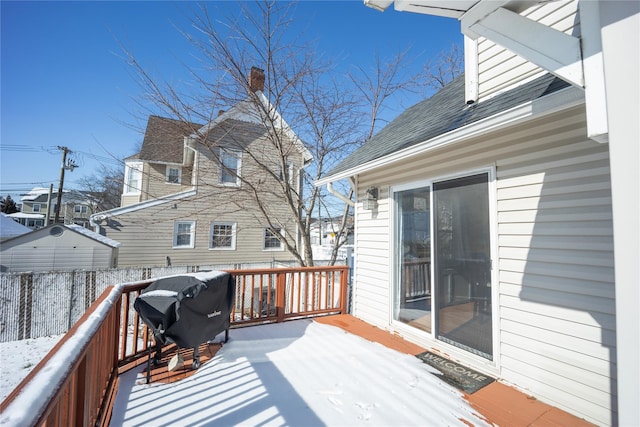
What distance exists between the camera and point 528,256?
245cm

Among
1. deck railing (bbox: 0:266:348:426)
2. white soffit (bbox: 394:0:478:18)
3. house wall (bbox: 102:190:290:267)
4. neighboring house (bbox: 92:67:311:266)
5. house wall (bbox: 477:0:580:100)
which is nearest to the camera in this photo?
deck railing (bbox: 0:266:348:426)

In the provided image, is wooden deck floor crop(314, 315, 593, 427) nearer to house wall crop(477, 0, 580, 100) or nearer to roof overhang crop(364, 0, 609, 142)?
roof overhang crop(364, 0, 609, 142)

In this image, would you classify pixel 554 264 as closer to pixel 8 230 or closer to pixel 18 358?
pixel 18 358


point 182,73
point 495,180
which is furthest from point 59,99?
point 495,180

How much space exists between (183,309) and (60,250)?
9.26m

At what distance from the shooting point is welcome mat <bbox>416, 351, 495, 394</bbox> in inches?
99.0

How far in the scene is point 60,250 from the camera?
29.1 ft

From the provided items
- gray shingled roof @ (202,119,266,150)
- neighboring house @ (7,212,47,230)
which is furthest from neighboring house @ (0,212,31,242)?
neighboring house @ (7,212,47,230)

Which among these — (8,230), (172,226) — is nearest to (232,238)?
(172,226)

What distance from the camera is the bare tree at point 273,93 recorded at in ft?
19.0

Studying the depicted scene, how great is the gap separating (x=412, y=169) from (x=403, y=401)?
99.2 inches

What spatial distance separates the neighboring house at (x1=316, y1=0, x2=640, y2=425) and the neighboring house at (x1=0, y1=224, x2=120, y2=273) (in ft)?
30.3

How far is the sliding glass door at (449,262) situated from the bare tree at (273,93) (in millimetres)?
3819

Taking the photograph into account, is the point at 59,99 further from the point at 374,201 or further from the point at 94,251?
the point at 374,201
